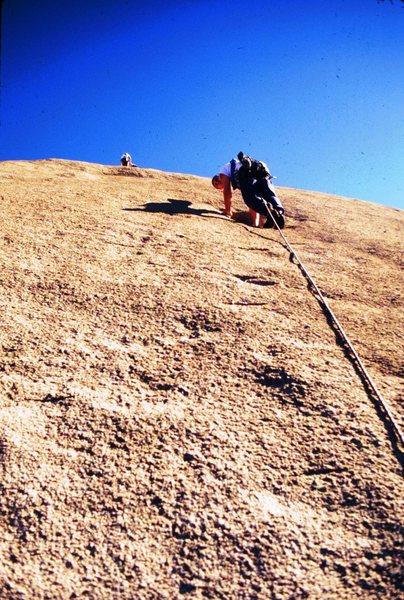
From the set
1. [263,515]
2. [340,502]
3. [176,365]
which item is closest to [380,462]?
[340,502]

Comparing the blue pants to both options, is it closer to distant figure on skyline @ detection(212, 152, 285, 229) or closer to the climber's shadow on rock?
distant figure on skyline @ detection(212, 152, 285, 229)

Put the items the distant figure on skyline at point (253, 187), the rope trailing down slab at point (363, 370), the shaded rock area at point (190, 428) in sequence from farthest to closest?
the distant figure on skyline at point (253, 187), the rope trailing down slab at point (363, 370), the shaded rock area at point (190, 428)

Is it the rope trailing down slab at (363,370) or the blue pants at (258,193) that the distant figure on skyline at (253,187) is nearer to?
the blue pants at (258,193)

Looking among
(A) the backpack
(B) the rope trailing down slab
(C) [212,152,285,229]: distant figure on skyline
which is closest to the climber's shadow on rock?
(C) [212,152,285,229]: distant figure on skyline

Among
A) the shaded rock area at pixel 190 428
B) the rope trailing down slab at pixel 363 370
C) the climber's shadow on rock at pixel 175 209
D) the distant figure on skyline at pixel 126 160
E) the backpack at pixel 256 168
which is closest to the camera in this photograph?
the shaded rock area at pixel 190 428

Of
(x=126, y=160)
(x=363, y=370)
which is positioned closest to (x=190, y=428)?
(x=363, y=370)

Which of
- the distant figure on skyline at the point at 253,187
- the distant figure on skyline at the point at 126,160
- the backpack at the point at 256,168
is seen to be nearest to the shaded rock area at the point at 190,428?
the distant figure on skyline at the point at 253,187

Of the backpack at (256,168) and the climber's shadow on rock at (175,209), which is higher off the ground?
the backpack at (256,168)

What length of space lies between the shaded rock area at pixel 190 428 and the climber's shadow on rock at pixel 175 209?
1.23 m

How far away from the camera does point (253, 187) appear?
15.6 ft

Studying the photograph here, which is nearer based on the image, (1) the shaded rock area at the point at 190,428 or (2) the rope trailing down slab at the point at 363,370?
(1) the shaded rock area at the point at 190,428

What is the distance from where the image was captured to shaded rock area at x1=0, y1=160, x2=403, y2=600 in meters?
1.20

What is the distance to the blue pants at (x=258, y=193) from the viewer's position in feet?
14.9

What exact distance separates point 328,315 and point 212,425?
3.94ft
